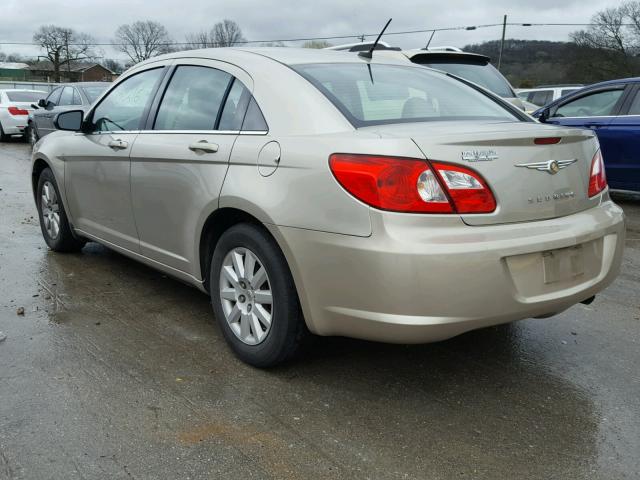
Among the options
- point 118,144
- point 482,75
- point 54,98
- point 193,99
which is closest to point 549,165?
point 193,99

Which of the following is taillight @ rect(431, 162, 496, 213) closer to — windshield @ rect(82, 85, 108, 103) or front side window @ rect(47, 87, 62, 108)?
windshield @ rect(82, 85, 108, 103)

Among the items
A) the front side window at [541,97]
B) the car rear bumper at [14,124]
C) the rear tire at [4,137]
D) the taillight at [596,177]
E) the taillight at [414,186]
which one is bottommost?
the rear tire at [4,137]

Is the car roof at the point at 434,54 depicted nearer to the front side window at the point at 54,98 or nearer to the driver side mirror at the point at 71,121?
the driver side mirror at the point at 71,121

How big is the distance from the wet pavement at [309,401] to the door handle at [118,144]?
40.7 inches

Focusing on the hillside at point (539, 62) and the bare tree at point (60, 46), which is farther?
the bare tree at point (60, 46)

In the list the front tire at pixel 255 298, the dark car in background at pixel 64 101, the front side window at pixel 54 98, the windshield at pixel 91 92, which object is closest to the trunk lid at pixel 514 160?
the front tire at pixel 255 298

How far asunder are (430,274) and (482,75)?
713 cm

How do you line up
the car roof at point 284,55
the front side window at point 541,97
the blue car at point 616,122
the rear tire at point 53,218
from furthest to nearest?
1. the front side window at point 541,97
2. the blue car at point 616,122
3. the rear tire at point 53,218
4. the car roof at point 284,55

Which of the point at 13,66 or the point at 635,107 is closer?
the point at 635,107

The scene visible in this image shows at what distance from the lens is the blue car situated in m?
7.80

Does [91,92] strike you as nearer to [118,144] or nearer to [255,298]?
[118,144]

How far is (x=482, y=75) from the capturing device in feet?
29.4

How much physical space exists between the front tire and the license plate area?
1.12 meters

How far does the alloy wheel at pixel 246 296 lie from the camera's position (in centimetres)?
312
